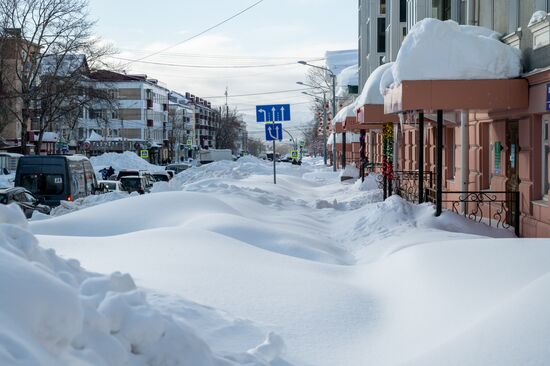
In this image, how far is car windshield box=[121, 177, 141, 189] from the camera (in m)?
34.4

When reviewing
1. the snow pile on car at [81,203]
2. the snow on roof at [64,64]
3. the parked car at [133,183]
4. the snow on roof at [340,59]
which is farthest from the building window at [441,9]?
the snow on roof at [340,59]

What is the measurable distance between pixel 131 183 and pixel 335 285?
26.6 metres

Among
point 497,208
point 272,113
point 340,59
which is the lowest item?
point 497,208

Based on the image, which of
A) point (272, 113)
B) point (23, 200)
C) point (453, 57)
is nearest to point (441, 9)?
point (272, 113)

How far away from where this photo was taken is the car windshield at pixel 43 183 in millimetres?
23750

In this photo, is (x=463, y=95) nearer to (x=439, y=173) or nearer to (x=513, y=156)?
(x=439, y=173)

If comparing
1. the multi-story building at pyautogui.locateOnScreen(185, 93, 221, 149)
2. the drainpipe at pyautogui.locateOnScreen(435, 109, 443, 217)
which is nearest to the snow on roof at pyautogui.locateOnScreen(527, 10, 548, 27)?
the drainpipe at pyautogui.locateOnScreen(435, 109, 443, 217)

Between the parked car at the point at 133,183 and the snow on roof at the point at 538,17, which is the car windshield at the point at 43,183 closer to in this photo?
the parked car at the point at 133,183

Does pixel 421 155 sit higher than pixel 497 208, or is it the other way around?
pixel 421 155

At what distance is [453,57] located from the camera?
566 inches

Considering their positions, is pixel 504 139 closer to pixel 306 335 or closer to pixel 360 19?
pixel 306 335

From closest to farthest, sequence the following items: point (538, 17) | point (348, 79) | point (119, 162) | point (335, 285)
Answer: point (335, 285)
point (538, 17)
point (348, 79)
point (119, 162)

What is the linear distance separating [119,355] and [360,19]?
51.6m

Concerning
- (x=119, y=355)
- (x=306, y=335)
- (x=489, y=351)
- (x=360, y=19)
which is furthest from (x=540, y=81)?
(x=360, y=19)
